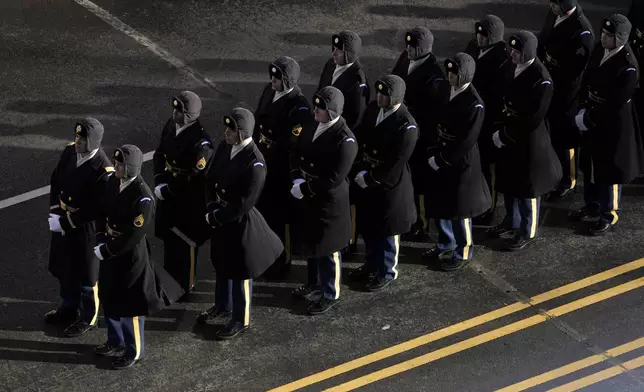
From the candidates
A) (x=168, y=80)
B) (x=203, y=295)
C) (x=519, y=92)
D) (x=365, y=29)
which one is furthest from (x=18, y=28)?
(x=519, y=92)

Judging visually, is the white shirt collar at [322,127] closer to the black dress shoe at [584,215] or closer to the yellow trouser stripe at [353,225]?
the yellow trouser stripe at [353,225]

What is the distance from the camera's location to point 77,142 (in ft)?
42.0

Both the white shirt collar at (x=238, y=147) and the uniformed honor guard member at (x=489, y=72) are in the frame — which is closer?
the white shirt collar at (x=238, y=147)

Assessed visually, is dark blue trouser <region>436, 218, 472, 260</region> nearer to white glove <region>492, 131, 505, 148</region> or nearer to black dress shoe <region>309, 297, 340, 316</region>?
white glove <region>492, 131, 505, 148</region>

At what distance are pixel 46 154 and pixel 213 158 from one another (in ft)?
13.5

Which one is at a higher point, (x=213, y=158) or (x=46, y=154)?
(x=213, y=158)

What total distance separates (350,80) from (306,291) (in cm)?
222

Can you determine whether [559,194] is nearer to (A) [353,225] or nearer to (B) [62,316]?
(A) [353,225]

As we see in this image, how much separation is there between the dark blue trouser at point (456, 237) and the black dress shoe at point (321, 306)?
1461mm

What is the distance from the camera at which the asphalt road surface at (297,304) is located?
1262 centimetres

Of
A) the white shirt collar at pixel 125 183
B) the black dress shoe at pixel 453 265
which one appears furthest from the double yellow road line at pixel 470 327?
the white shirt collar at pixel 125 183

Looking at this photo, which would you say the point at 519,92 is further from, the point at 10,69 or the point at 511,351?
the point at 10,69

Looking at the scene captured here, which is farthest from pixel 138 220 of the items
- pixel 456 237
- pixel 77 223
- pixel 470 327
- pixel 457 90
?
pixel 456 237

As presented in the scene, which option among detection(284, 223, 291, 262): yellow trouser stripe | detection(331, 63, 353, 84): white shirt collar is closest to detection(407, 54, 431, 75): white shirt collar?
detection(331, 63, 353, 84): white shirt collar
